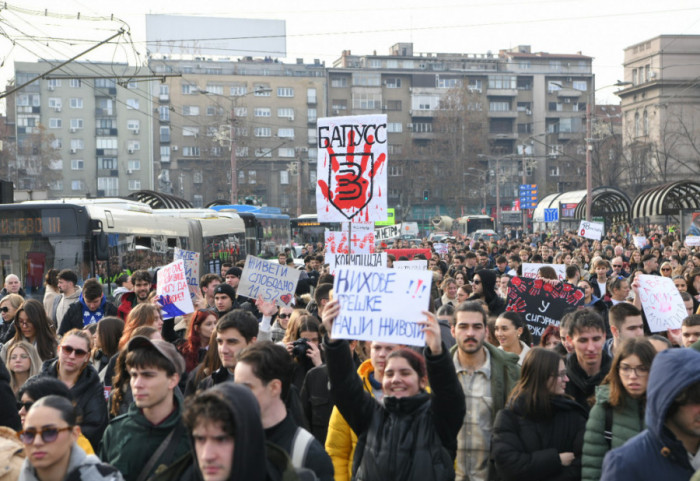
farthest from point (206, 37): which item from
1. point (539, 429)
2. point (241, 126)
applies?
point (539, 429)

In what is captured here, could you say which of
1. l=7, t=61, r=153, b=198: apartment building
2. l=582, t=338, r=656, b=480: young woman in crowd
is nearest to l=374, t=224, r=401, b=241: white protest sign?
l=582, t=338, r=656, b=480: young woman in crowd

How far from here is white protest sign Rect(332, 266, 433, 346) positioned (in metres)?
5.13

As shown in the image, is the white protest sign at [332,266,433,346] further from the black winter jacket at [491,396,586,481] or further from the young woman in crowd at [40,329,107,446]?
the young woman in crowd at [40,329,107,446]

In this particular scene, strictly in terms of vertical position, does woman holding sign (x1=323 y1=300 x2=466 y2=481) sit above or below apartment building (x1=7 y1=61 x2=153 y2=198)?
below

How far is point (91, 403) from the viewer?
5.94 m

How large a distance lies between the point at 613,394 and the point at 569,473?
1.62 ft

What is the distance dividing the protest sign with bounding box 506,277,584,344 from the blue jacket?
5473 mm

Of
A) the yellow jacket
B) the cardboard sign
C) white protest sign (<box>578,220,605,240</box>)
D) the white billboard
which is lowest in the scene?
the yellow jacket

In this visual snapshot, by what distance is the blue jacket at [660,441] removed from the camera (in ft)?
11.6

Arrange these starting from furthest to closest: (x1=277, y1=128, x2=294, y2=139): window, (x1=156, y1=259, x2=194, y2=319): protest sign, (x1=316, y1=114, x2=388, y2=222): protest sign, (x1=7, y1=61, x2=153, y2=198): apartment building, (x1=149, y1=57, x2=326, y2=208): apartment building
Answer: (x1=277, y1=128, x2=294, y2=139): window → (x1=149, y1=57, x2=326, y2=208): apartment building → (x1=7, y1=61, x2=153, y2=198): apartment building → (x1=316, y1=114, x2=388, y2=222): protest sign → (x1=156, y1=259, x2=194, y2=319): protest sign

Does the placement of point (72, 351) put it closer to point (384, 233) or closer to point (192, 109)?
point (384, 233)

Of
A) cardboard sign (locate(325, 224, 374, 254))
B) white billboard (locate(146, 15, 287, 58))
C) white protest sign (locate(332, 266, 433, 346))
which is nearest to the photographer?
white protest sign (locate(332, 266, 433, 346))

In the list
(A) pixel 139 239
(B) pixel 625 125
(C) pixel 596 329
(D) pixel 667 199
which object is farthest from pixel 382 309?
(B) pixel 625 125

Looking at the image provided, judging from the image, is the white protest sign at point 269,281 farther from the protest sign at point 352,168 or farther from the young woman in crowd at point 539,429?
the young woman in crowd at point 539,429
